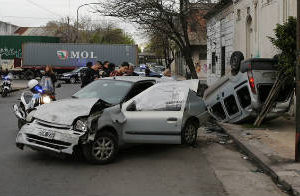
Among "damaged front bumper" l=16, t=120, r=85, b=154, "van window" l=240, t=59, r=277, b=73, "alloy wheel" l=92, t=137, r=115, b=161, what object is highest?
"van window" l=240, t=59, r=277, b=73

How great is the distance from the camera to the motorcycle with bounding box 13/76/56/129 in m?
10.8

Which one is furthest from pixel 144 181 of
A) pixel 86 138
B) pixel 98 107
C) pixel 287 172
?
pixel 287 172

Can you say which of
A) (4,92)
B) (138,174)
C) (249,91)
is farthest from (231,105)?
(4,92)

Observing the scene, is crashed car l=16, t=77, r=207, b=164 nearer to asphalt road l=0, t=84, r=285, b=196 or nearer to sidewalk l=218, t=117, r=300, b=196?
asphalt road l=0, t=84, r=285, b=196

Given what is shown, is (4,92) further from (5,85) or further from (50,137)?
(50,137)

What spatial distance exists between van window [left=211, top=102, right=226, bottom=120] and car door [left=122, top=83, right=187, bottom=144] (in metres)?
4.84

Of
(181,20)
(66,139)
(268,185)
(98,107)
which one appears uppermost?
(181,20)

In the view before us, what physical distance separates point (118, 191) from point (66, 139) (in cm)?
160

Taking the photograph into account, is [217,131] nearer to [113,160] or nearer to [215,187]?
[113,160]

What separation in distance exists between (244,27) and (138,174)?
1543 centimetres

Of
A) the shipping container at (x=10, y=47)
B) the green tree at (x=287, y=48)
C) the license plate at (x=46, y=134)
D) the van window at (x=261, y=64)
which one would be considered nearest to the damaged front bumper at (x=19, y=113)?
the license plate at (x=46, y=134)

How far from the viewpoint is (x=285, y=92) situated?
1211 cm

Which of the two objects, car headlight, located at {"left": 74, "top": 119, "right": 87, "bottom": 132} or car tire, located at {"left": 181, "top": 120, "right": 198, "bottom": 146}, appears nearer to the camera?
car headlight, located at {"left": 74, "top": 119, "right": 87, "bottom": 132}

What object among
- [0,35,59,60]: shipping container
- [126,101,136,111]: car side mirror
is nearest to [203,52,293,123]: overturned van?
[126,101,136,111]: car side mirror
